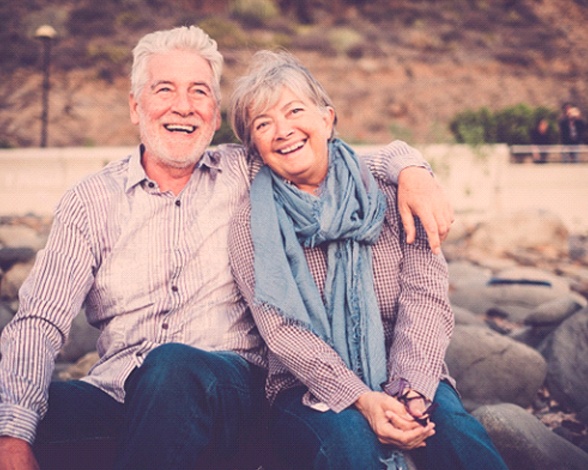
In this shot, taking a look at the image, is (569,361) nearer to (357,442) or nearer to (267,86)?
(357,442)

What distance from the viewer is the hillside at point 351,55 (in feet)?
69.2

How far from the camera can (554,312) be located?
15.6 ft

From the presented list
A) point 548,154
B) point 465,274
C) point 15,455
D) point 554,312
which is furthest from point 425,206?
point 548,154

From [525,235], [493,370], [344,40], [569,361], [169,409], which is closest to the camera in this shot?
[169,409]

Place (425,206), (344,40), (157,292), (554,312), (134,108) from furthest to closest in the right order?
(344,40) → (554,312) → (134,108) → (157,292) → (425,206)

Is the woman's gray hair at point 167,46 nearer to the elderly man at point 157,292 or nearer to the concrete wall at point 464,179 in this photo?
the elderly man at point 157,292

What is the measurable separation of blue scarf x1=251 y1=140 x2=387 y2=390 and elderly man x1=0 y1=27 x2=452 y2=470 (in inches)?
8.9

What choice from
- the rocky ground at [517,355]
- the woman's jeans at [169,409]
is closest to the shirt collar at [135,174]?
A: the woman's jeans at [169,409]

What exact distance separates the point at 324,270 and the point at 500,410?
1214 millimetres

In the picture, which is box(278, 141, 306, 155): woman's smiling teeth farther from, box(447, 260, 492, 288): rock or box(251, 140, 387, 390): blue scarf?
box(447, 260, 492, 288): rock

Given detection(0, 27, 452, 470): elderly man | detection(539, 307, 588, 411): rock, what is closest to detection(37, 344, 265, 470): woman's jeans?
detection(0, 27, 452, 470): elderly man

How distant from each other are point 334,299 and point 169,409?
814mm

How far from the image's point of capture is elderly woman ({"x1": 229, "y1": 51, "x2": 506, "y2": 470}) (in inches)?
91.0

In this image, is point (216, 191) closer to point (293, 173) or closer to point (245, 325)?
point (293, 173)
